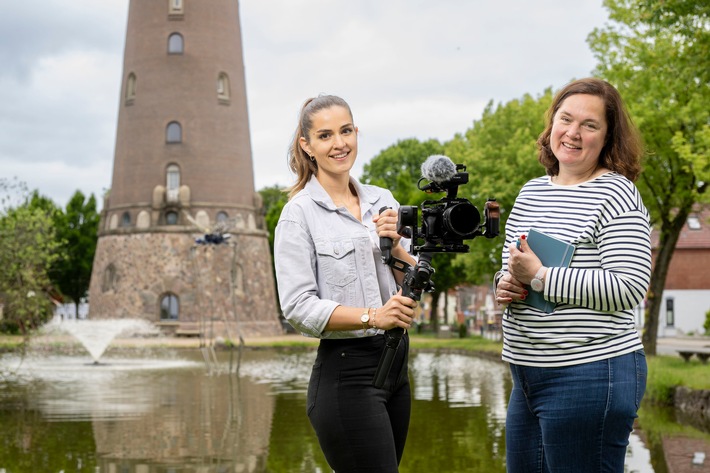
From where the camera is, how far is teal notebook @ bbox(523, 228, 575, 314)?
3.17m

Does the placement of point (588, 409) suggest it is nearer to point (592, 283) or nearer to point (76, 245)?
point (592, 283)

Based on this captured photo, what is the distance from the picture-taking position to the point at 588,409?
307 cm

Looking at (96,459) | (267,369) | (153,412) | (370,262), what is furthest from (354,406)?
(267,369)

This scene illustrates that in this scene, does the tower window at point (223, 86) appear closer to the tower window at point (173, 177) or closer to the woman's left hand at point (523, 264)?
the tower window at point (173, 177)

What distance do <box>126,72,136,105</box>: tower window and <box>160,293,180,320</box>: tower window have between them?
9.06 metres

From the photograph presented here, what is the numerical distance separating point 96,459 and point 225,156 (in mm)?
35233

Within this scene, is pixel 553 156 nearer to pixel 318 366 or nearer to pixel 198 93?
pixel 318 366

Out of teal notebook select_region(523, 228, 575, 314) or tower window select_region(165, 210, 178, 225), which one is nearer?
teal notebook select_region(523, 228, 575, 314)

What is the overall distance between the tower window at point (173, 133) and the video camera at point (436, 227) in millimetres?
40180

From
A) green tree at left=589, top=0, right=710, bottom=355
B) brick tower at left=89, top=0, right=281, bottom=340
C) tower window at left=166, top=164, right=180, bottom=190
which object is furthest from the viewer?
tower window at left=166, top=164, right=180, bottom=190

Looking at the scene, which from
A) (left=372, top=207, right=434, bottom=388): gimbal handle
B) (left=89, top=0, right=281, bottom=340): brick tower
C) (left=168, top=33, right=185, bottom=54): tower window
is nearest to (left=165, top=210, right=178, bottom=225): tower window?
(left=89, top=0, right=281, bottom=340): brick tower

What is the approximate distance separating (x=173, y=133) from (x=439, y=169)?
4048 cm

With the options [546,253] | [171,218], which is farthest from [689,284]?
[546,253]

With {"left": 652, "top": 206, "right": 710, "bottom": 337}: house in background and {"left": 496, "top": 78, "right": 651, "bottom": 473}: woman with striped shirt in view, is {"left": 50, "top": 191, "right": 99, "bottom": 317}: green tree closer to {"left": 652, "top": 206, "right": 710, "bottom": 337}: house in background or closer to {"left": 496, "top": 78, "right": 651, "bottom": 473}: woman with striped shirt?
{"left": 652, "top": 206, "right": 710, "bottom": 337}: house in background
